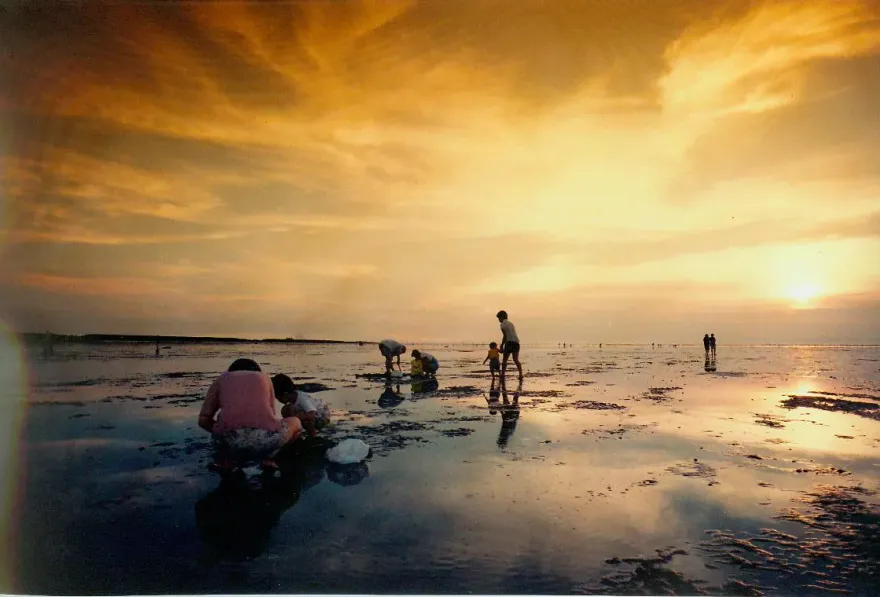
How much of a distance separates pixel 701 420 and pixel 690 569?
543cm

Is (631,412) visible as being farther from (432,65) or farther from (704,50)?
(432,65)

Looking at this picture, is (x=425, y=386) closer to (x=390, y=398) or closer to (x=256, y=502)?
(x=390, y=398)

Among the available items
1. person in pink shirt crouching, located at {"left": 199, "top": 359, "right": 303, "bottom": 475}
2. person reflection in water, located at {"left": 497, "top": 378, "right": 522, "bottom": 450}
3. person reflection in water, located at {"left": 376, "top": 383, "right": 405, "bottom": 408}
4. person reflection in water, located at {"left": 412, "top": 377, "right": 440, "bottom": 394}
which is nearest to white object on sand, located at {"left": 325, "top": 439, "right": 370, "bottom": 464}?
person in pink shirt crouching, located at {"left": 199, "top": 359, "right": 303, "bottom": 475}


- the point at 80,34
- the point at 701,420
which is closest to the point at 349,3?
the point at 80,34

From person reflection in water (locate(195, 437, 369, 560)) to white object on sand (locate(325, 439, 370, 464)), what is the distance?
0.06m

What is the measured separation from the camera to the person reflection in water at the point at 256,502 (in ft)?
11.0

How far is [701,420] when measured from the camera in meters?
7.79

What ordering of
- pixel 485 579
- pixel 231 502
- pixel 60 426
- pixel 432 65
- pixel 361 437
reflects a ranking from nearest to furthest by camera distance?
pixel 485 579
pixel 231 502
pixel 361 437
pixel 60 426
pixel 432 65

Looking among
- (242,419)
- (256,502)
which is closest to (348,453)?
(242,419)

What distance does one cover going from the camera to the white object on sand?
16.8 feet

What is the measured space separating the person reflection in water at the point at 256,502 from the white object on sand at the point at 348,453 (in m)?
0.06

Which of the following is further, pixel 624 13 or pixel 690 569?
pixel 624 13

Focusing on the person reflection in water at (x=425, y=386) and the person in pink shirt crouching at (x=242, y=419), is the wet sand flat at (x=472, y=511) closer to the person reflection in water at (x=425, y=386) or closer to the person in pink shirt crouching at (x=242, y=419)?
the person in pink shirt crouching at (x=242, y=419)

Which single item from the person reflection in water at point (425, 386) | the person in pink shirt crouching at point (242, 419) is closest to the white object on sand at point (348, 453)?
the person in pink shirt crouching at point (242, 419)
